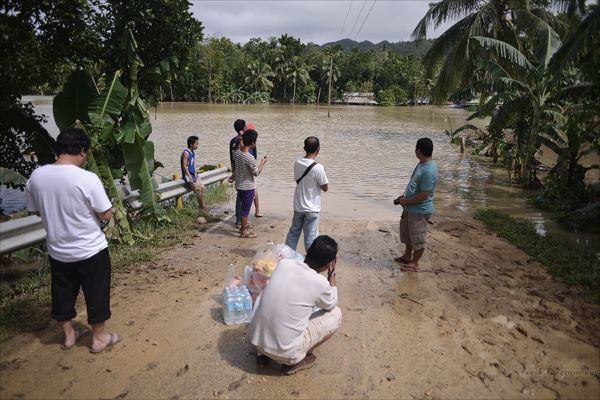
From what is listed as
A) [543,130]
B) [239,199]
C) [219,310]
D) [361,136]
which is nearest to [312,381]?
[219,310]

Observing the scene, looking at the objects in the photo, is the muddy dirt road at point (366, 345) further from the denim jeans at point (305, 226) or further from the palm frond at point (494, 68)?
the palm frond at point (494, 68)

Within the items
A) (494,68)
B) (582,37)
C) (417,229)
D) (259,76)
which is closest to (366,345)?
(417,229)

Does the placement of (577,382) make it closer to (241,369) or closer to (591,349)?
(591,349)

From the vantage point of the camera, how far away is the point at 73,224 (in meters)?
3.30

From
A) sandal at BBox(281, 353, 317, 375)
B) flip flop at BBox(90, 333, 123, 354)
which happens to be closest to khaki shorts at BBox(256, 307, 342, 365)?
sandal at BBox(281, 353, 317, 375)

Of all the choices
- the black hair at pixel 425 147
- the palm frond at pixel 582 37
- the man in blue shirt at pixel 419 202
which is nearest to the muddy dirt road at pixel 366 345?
the man in blue shirt at pixel 419 202

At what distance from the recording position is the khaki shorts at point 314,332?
3281mm

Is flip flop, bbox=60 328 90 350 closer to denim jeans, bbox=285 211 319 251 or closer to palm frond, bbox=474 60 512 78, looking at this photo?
denim jeans, bbox=285 211 319 251

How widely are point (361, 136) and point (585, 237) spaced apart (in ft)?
57.1

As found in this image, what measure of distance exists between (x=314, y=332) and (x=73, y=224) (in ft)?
6.82

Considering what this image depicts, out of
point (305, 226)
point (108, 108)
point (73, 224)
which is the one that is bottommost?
point (305, 226)

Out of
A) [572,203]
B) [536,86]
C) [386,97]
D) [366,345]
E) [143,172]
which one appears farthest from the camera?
[386,97]

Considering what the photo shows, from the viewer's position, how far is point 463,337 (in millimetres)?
4008

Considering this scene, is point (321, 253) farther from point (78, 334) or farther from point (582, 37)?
point (582, 37)
